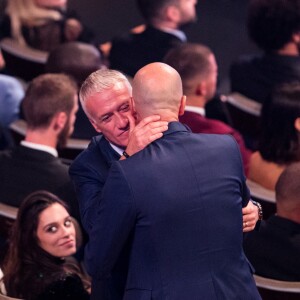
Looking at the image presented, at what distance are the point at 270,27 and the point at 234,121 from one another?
21.9 inches

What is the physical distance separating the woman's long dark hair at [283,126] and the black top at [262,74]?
68cm

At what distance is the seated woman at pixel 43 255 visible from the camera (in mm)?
3152

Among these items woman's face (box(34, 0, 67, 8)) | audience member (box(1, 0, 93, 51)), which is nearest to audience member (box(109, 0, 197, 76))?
audience member (box(1, 0, 93, 51))

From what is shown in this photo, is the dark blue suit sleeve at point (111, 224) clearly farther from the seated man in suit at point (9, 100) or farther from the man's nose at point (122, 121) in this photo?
the seated man in suit at point (9, 100)

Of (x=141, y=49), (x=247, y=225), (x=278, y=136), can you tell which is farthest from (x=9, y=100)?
(x=247, y=225)

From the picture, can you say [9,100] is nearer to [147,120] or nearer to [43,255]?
[43,255]

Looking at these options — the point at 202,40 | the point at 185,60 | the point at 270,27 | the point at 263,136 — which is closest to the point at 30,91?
the point at 185,60

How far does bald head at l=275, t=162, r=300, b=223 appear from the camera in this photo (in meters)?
3.22

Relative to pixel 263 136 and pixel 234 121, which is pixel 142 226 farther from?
pixel 234 121

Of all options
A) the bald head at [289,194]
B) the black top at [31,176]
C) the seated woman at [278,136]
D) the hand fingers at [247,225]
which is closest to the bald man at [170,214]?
the hand fingers at [247,225]

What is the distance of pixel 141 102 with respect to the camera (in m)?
2.40

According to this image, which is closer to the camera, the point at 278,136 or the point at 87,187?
the point at 87,187

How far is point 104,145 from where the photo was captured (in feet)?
8.57

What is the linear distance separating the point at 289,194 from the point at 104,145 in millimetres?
907
